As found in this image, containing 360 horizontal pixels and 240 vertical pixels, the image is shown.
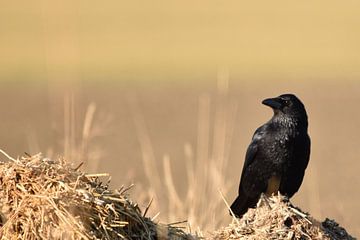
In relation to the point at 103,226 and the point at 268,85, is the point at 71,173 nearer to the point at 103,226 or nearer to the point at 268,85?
the point at 103,226

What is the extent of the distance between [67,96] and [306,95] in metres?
17.7

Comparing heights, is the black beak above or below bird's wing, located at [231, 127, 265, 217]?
above

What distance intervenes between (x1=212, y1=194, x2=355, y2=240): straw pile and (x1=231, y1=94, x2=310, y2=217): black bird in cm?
303

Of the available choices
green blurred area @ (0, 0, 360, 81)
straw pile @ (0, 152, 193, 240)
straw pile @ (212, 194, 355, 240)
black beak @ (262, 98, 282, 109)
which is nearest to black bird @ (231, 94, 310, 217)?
black beak @ (262, 98, 282, 109)

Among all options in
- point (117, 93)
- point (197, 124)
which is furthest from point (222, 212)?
point (117, 93)

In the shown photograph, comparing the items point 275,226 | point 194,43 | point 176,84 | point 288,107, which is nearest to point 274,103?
point 288,107

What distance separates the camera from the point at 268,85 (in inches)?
1080

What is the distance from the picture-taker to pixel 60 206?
536cm

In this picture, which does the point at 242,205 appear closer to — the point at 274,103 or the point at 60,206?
the point at 274,103

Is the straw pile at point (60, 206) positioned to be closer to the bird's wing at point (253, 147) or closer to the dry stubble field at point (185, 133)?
the dry stubble field at point (185, 133)

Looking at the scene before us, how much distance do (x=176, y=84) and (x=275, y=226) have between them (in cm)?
2457

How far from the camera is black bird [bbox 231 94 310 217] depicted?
930 centimetres

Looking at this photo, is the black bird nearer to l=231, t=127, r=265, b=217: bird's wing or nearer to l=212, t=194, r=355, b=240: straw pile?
l=231, t=127, r=265, b=217: bird's wing

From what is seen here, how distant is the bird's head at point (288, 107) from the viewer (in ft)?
30.9
